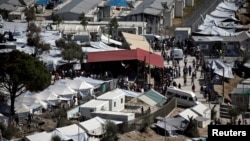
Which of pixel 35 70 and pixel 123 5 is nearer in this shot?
pixel 35 70

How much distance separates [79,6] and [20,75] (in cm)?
1582

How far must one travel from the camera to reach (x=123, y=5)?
127 ft

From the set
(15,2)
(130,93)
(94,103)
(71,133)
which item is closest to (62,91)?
(94,103)

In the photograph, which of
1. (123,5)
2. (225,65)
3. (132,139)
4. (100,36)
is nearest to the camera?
(132,139)

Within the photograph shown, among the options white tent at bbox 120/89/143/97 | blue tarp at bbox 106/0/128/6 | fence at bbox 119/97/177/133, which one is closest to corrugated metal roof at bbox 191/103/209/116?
fence at bbox 119/97/177/133

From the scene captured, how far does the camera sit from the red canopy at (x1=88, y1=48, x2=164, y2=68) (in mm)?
27484

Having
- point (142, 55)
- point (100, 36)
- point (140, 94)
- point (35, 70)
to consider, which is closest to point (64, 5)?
point (100, 36)

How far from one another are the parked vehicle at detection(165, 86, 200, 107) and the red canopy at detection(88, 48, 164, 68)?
3.06 metres

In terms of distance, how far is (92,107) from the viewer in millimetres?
22344

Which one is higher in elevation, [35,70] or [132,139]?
[35,70]

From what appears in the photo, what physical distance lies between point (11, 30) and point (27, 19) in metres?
2.62

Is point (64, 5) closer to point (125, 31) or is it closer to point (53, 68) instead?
point (125, 31)

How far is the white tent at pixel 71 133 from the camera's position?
20003 millimetres

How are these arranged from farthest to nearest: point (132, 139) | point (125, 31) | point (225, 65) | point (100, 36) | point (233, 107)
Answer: point (125, 31) → point (100, 36) → point (225, 65) → point (233, 107) → point (132, 139)
